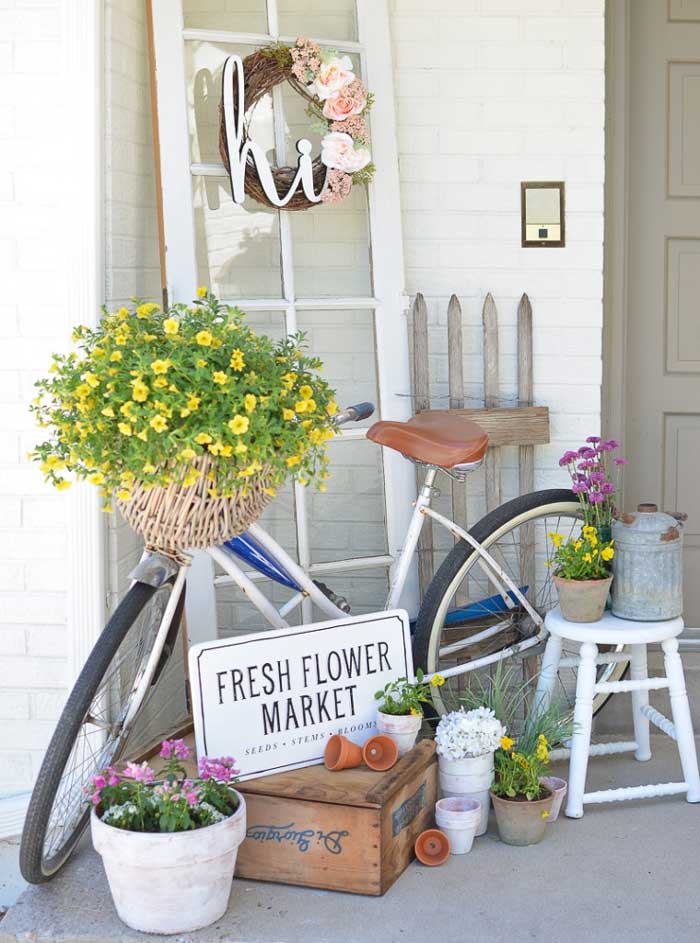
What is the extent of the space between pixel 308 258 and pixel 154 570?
118cm

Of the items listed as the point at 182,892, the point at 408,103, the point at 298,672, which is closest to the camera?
the point at 182,892

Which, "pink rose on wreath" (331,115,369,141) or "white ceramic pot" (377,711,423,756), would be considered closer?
"white ceramic pot" (377,711,423,756)

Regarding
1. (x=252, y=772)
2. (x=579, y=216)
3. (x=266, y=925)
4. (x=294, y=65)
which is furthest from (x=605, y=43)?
(x=266, y=925)

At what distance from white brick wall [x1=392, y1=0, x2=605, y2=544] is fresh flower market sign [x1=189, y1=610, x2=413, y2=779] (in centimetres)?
92

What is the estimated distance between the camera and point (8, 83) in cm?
283

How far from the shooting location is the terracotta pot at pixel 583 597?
2875 millimetres

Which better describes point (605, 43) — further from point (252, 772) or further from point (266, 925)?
point (266, 925)

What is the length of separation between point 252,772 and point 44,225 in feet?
4.80

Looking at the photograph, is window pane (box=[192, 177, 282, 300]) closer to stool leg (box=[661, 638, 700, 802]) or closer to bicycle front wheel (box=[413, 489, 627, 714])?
bicycle front wheel (box=[413, 489, 627, 714])

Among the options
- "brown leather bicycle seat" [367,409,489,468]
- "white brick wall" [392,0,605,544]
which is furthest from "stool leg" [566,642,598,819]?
"white brick wall" [392,0,605,544]

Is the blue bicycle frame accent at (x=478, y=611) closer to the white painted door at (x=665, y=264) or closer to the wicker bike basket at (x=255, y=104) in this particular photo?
the white painted door at (x=665, y=264)

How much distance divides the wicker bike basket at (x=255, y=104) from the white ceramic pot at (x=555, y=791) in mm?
1681

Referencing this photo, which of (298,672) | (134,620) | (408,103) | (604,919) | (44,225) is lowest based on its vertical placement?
(604,919)

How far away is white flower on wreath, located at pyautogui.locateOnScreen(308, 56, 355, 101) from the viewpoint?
3041 mm
